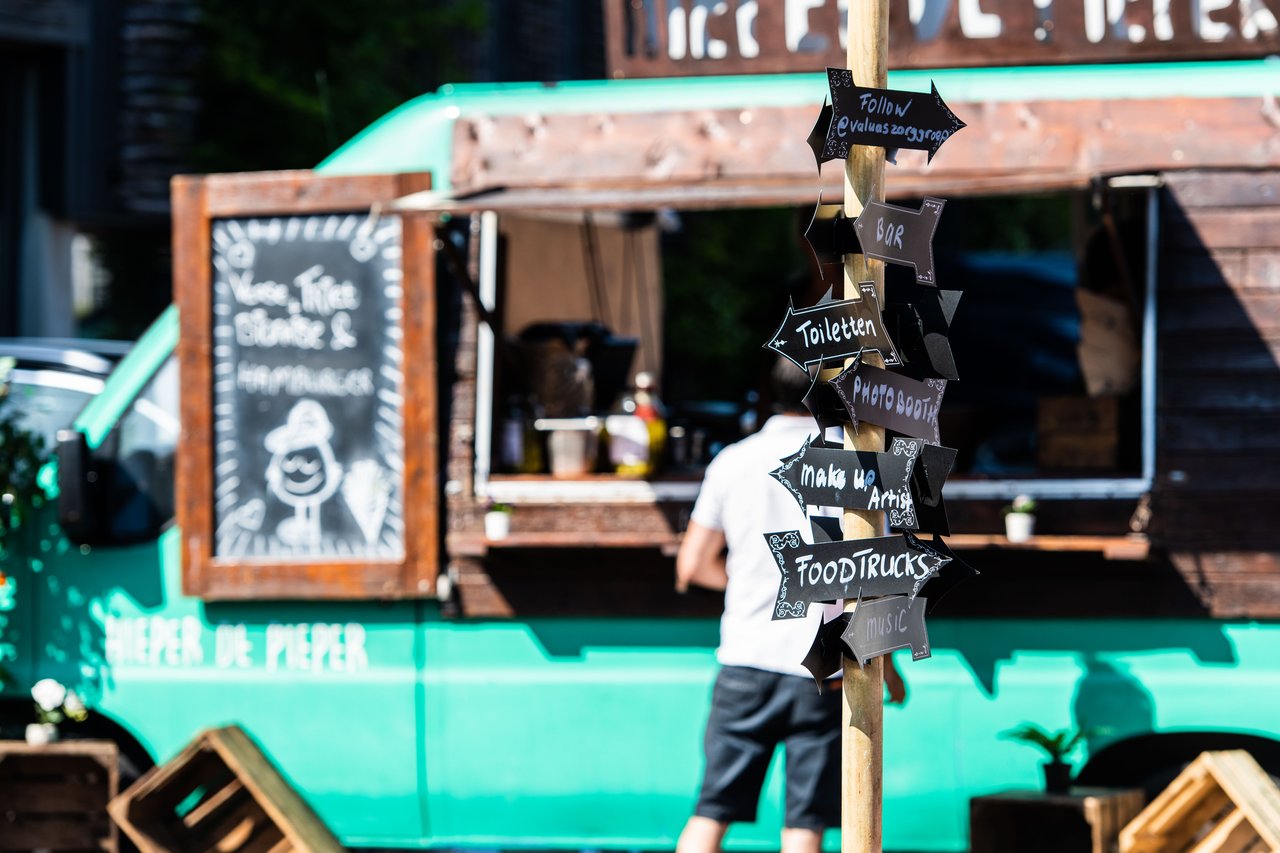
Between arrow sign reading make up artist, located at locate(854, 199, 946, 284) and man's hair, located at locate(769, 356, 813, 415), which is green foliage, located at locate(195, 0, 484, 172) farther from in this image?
arrow sign reading make up artist, located at locate(854, 199, 946, 284)

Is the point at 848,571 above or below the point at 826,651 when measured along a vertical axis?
above

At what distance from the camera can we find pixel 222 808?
5.39 meters

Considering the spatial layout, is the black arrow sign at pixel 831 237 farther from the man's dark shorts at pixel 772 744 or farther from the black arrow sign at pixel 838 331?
the man's dark shorts at pixel 772 744

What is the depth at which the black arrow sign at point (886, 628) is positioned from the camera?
333 centimetres

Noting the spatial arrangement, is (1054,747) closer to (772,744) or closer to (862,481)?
(772,744)

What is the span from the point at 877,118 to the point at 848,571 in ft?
2.80

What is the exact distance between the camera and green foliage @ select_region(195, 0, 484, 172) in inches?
456

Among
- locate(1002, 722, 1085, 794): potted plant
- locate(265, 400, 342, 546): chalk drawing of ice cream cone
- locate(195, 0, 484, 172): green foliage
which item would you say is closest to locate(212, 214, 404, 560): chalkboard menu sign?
locate(265, 400, 342, 546): chalk drawing of ice cream cone

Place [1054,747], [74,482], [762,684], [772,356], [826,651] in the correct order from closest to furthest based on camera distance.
→ [826,651] < [762,684] < [1054,747] < [74,482] < [772,356]

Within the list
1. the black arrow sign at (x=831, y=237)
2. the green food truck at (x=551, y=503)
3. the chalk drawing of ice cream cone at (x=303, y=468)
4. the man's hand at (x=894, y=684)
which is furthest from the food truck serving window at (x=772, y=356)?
the man's hand at (x=894, y=684)

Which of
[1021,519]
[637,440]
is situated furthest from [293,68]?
[1021,519]

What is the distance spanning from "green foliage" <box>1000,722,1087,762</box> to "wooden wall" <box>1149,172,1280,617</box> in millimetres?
551

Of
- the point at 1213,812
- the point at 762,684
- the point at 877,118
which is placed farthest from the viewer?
the point at 1213,812

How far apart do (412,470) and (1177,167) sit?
2.45 m
